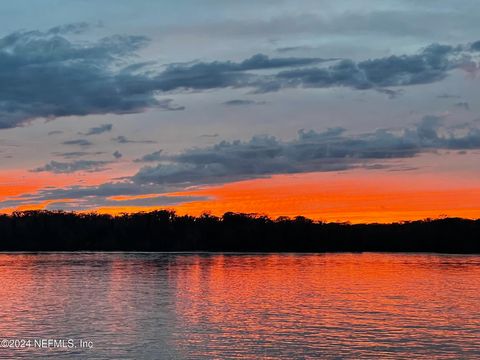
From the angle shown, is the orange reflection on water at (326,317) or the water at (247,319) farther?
the orange reflection on water at (326,317)

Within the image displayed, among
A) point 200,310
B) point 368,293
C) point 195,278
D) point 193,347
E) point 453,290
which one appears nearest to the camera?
point 193,347

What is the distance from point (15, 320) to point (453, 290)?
59.3m

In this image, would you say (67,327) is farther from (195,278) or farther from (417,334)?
(195,278)

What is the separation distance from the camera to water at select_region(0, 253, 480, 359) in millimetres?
50312

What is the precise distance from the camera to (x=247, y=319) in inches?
2623

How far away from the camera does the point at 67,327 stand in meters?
61.5

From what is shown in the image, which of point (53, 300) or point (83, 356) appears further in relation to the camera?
point (53, 300)

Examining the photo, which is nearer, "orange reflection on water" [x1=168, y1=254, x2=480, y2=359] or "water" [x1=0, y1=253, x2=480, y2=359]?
"water" [x1=0, y1=253, x2=480, y2=359]

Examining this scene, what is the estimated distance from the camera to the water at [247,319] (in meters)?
50.3

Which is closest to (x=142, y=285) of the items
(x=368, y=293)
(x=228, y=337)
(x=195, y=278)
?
(x=195, y=278)

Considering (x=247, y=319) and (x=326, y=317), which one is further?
(x=326, y=317)

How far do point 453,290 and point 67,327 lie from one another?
57.2m

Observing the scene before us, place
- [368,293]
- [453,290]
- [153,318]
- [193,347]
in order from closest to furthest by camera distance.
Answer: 1. [193,347]
2. [153,318]
3. [368,293]
4. [453,290]

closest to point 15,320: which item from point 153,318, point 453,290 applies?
point 153,318
